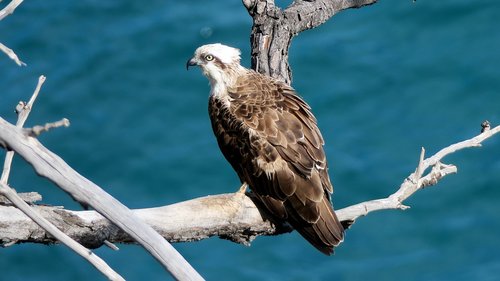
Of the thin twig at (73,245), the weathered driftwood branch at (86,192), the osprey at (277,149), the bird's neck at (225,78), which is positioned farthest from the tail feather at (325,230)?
the thin twig at (73,245)

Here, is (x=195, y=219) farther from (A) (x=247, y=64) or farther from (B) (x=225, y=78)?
(A) (x=247, y=64)

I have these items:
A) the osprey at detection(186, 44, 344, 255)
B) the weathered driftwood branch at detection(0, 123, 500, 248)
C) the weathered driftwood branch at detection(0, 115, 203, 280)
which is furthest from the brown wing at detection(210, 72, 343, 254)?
the weathered driftwood branch at detection(0, 115, 203, 280)

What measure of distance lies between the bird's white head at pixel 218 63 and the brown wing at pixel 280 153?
0.14 metres

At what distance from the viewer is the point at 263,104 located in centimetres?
575

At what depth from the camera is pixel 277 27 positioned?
5977 mm

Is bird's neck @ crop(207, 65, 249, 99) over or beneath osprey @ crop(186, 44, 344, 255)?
over

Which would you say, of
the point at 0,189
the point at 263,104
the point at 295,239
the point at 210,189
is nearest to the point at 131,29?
the point at 210,189

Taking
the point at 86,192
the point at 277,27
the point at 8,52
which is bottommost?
the point at 86,192

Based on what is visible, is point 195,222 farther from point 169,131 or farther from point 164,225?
point 169,131

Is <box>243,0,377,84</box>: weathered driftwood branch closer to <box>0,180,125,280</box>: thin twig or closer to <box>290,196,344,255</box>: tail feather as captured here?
<box>290,196,344,255</box>: tail feather

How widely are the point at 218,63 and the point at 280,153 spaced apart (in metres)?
0.82

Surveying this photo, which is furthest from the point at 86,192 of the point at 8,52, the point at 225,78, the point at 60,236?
the point at 225,78

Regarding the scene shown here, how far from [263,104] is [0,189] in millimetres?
2760

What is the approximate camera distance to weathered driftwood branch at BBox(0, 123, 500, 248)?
4582mm
